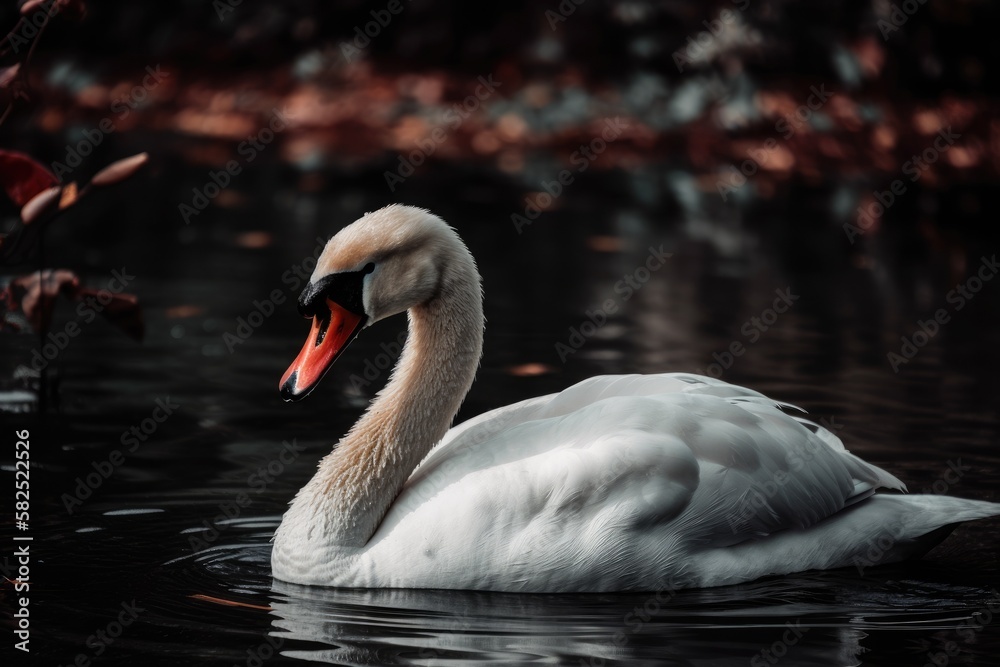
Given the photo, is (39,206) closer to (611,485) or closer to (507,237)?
(611,485)

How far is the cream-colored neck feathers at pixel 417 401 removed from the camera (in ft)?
19.5

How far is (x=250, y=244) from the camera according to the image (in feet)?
44.5

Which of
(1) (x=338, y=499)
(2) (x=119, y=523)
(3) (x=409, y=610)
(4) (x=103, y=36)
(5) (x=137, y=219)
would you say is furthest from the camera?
(4) (x=103, y=36)

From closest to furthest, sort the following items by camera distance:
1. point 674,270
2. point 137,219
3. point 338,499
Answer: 1. point 338,499
2. point 674,270
3. point 137,219

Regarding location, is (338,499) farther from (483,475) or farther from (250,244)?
(250,244)

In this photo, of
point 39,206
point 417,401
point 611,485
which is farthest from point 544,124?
point 39,206

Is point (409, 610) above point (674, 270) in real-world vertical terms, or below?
above

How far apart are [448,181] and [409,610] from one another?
12.7m

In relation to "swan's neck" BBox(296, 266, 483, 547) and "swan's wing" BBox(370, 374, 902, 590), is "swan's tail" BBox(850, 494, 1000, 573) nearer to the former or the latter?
"swan's wing" BBox(370, 374, 902, 590)

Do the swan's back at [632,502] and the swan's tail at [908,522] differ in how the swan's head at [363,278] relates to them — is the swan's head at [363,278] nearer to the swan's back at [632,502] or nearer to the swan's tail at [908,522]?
the swan's back at [632,502]

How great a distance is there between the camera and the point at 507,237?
47.1 ft

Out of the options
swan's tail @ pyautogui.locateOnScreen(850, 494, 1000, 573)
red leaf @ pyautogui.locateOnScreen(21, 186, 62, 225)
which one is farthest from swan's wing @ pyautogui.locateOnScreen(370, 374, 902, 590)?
red leaf @ pyautogui.locateOnScreen(21, 186, 62, 225)

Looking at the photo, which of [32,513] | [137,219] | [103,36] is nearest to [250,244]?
[137,219]

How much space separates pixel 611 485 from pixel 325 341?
1.14 metres
